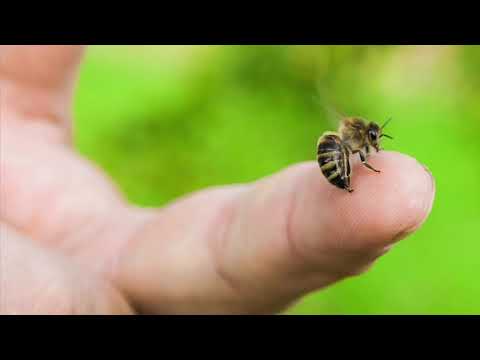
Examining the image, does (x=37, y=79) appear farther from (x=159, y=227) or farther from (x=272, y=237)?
(x=272, y=237)

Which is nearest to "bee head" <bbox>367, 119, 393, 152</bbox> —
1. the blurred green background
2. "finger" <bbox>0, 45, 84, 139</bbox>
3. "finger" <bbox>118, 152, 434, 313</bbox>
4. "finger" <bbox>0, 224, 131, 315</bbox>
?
"finger" <bbox>118, 152, 434, 313</bbox>

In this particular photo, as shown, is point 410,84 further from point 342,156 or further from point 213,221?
point 342,156

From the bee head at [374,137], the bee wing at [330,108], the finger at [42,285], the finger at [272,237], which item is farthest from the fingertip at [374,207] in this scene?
the finger at [42,285]

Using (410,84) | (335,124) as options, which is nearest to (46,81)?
(335,124)

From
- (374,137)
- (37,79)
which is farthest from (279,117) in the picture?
(374,137)

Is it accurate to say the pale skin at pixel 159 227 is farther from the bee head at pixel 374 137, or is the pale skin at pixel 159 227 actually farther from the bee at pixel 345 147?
the bee head at pixel 374 137

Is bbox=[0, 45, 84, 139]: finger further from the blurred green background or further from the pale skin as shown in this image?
the blurred green background
